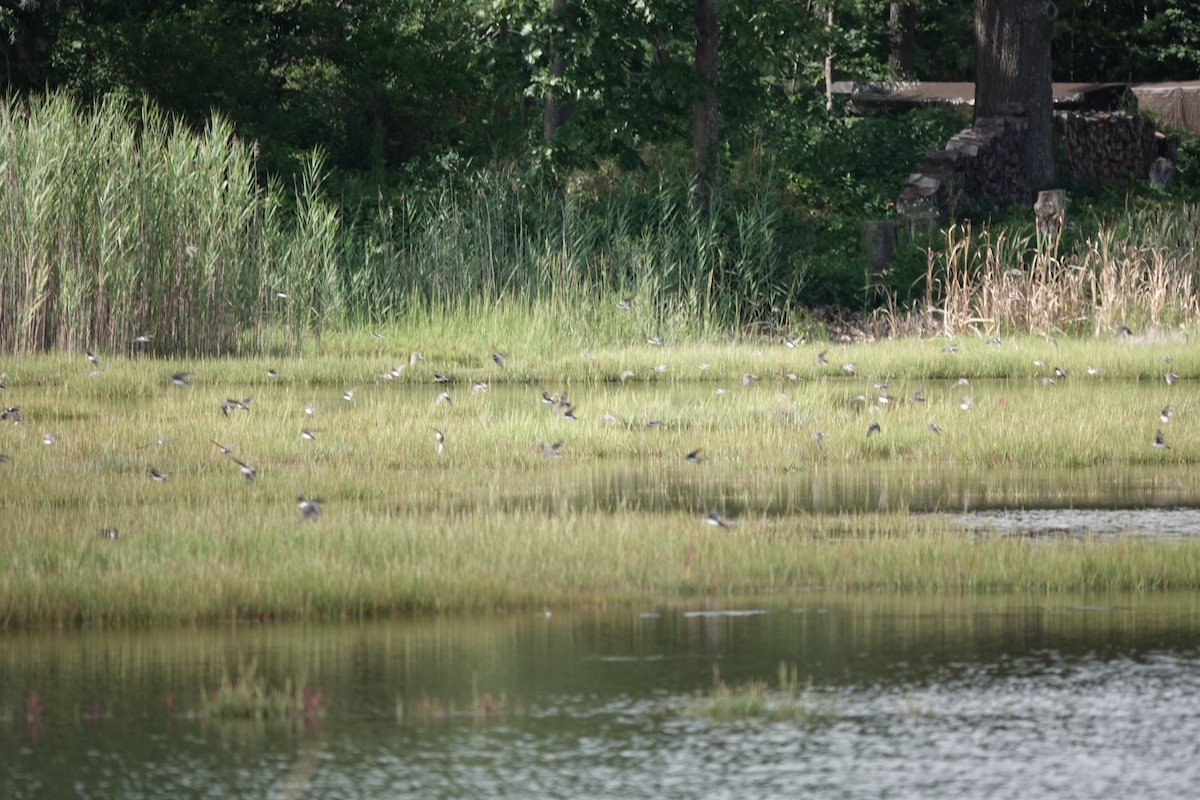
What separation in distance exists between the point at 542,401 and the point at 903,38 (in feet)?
100

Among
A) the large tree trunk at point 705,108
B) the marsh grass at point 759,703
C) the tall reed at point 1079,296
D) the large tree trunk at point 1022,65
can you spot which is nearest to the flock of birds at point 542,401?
the tall reed at point 1079,296

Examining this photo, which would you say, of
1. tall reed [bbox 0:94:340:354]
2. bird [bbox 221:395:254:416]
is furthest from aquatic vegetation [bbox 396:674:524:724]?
tall reed [bbox 0:94:340:354]

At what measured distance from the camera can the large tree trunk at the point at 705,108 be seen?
2486cm

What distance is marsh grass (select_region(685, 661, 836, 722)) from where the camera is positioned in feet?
19.3

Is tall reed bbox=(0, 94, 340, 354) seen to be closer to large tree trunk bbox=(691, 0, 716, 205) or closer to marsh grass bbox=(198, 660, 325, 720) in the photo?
large tree trunk bbox=(691, 0, 716, 205)

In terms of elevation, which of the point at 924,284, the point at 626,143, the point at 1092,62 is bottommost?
the point at 924,284

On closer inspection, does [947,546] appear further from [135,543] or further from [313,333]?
[313,333]

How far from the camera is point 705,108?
25.4m

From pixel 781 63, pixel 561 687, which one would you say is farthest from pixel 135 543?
pixel 781 63

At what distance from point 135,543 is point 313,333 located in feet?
40.5

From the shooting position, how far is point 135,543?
8.49 metres

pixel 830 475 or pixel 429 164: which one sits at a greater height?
pixel 429 164

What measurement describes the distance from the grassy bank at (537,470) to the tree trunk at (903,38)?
79.2ft

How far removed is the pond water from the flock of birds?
1924 mm
